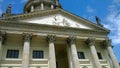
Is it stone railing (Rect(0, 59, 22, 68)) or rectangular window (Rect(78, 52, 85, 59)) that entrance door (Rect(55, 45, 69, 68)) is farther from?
stone railing (Rect(0, 59, 22, 68))

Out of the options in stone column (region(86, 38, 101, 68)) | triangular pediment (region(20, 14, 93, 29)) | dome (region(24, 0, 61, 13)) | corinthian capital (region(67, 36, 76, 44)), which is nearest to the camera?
stone column (region(86, 38, 101, 68))

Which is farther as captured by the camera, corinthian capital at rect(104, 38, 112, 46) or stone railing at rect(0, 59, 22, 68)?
corinthian capital at rect(104, 38, 112, 46)

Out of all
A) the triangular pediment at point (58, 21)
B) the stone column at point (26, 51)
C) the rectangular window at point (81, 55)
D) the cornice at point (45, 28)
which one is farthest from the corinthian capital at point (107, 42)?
the stone column at point (26, 51)

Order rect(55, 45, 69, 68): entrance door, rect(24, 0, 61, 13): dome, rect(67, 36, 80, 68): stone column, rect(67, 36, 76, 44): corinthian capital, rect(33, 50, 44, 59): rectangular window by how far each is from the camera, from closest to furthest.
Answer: rect(67, 36, 80, 68): stone column, rect(33, 50, 44, 59): rectangular window, rect(67, 36, 76, 44): corinthian capital, rect(55, 45, 69, 68): entrance door, rect(24, 0, 61, 13): dome

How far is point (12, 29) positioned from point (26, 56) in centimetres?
425

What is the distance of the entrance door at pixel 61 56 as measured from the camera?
22.4 meters

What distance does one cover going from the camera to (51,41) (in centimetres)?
1850

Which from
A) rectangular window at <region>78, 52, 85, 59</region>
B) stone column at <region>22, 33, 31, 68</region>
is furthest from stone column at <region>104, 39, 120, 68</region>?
stone column at <region>22, 33, 31, 68</region>

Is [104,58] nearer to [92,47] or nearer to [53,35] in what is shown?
[92,47]

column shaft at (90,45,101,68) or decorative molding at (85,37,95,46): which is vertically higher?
decorative molding at (85,37,95,46)

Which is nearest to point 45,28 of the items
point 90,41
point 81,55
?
point 81,55

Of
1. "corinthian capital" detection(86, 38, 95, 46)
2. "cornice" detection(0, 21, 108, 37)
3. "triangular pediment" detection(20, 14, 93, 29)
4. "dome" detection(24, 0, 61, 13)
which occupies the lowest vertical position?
"corinthian capital" detection(86, 38, 95, 46)

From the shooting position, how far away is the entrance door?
22375 millimetres

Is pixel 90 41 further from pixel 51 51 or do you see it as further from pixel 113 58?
pixel 51 51
